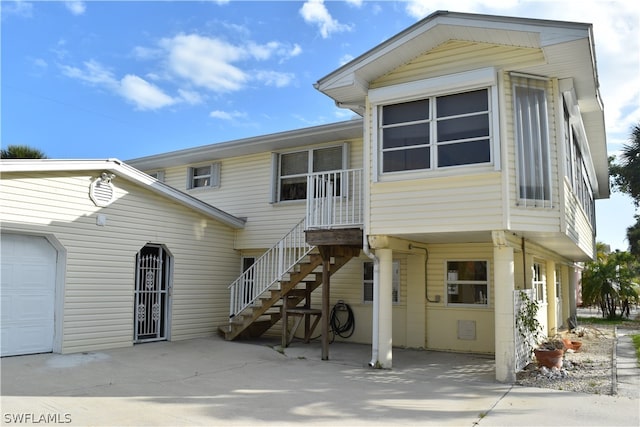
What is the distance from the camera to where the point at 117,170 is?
1000 cm

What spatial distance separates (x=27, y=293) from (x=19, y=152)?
1159 centimetres

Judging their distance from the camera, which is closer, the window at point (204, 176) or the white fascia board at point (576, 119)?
the white fascia board at point (576, 119)

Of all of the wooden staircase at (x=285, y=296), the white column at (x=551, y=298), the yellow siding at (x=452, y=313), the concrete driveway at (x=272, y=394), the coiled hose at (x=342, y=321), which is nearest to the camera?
the concrete driveway at (x=272, y=394)

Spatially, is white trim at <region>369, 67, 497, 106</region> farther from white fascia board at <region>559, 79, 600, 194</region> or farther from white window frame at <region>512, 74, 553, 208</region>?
white fascia board at <region>559, 79, 600, 194</region>

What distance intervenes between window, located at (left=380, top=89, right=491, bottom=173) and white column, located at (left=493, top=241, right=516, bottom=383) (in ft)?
5.39

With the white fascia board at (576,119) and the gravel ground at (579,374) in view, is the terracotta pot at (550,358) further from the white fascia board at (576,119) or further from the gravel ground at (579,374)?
the white fascia board at (576,119)

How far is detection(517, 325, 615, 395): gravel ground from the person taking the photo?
7457mm

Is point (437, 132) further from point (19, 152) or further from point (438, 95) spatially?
point (19, 152)

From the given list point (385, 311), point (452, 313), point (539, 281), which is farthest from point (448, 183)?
point (539, 281)

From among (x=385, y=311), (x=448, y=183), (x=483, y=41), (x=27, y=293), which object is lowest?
(x=385, y=311)

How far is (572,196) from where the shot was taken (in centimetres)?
954

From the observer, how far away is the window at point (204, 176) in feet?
48.6

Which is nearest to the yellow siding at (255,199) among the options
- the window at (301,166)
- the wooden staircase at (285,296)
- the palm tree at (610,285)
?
the window at (301,166)

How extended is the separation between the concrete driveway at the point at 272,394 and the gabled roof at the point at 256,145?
5.45m
